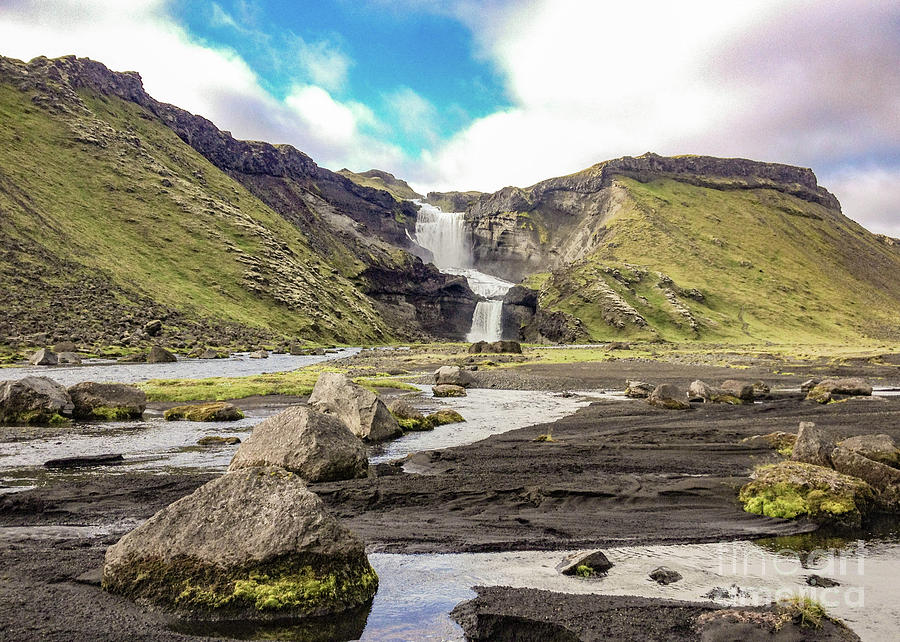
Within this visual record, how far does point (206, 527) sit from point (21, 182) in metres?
124

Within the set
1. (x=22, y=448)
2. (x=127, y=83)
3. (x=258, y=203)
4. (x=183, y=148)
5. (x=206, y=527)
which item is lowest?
→ (x=22, y=448)

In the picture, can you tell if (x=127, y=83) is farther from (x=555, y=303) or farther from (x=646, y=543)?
(x=646, y=543)

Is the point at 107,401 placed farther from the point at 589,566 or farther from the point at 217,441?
A: the point at 589,566

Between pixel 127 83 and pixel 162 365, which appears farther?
pixel 127 83

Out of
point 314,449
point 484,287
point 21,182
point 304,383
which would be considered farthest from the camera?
point 484,287

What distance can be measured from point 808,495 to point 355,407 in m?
14.8

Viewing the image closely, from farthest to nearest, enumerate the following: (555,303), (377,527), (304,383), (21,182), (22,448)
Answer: (555,303) < (21,182) < (304,383) < (22,448) < (377,527)

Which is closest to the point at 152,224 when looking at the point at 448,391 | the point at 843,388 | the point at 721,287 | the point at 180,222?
the point at 180,222

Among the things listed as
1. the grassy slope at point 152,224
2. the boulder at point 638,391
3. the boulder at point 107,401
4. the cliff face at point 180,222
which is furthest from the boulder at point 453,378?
the grassy slope at point 152,224

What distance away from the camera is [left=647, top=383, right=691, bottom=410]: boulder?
28.3m

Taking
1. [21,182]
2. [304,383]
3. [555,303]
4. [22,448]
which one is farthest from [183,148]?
[22,448]

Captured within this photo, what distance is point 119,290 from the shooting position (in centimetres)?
8600

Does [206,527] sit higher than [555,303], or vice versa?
[555,303]

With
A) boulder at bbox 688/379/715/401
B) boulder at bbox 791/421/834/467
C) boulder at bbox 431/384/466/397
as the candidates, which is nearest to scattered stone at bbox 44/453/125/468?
boulder at bbox 791/421/834/467
